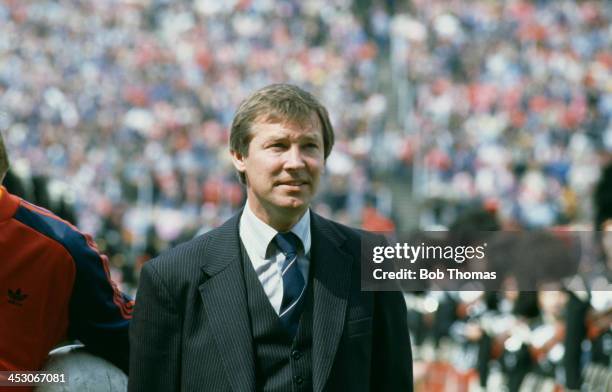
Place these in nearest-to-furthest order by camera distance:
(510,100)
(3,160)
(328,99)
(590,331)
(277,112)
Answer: (3,160), (277,112), (590,331), (510,100), (328,99)

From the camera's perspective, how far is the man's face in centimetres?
389

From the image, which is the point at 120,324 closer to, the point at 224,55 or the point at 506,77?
the point at 506,77

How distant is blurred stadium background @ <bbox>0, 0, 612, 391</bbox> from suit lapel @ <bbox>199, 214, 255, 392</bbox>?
61.7 ft

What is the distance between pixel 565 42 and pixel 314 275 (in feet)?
101

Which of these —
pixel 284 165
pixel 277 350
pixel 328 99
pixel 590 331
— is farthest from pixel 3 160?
pixel 328 99

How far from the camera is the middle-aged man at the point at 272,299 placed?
3.84 metres

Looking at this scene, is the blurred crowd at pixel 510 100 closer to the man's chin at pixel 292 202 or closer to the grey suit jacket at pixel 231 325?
the grey suit jacket at pixel 231 325

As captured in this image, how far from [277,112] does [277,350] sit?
0.68 metres

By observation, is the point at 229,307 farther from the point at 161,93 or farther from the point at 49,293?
the point at 161,93

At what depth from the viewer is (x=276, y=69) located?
112 ft

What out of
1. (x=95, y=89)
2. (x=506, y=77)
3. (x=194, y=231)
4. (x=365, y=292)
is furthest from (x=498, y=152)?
(x=365, y=292)

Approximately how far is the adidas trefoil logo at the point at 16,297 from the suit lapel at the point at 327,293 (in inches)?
32.8

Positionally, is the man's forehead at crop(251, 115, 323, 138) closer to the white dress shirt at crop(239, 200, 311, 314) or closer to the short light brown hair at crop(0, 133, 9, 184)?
the white dress shirt at crop(239, 200, 311, 314)

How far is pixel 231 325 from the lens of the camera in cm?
387
